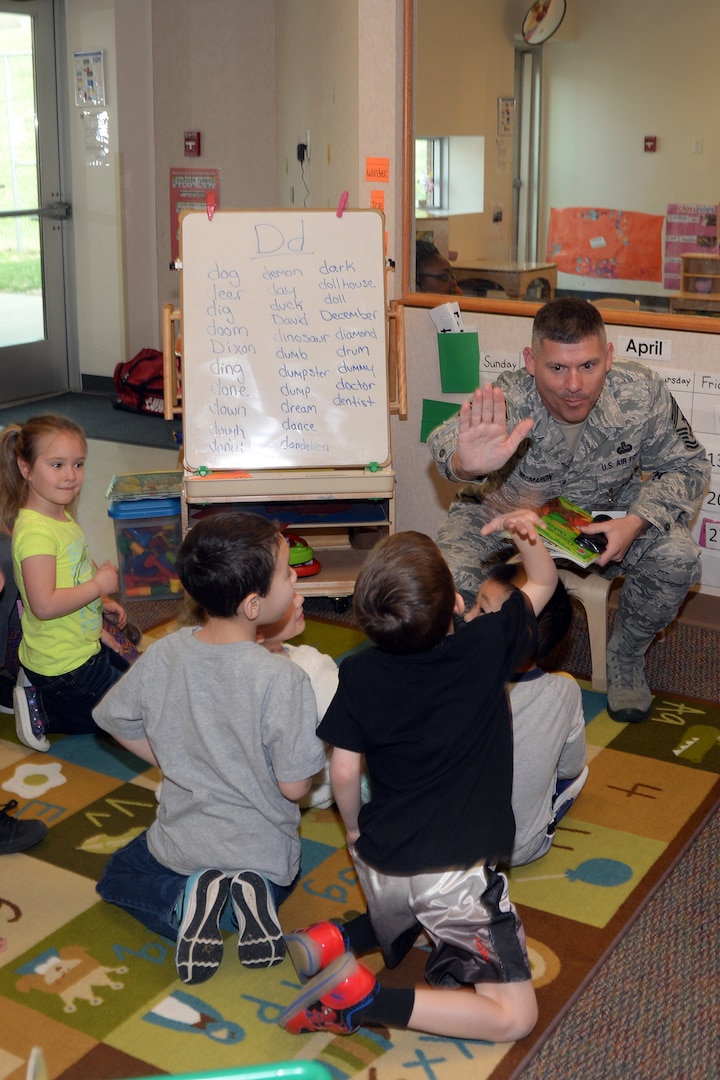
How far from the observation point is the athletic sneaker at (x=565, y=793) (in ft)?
7.27

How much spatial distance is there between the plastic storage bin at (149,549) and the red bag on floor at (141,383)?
263 centimetres

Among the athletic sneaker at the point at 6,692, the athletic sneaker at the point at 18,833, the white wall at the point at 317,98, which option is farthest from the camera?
the white wall at the point at 317,98

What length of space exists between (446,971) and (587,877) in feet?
1.59

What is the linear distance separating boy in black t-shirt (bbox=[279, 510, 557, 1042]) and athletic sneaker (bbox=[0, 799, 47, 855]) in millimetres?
707

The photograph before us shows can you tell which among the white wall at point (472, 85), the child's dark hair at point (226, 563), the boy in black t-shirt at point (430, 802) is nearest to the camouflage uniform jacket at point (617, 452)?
the child's dark hair at point (226, 563)

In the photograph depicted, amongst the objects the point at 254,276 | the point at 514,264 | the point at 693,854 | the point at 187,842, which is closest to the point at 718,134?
the point at 514,264

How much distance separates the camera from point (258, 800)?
189 centimetres

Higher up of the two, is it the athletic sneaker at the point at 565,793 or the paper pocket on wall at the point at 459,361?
the paper pocket on wall at the point at 459,361

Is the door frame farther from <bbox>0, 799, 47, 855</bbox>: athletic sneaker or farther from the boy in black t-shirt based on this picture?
the boy in black t-shirt

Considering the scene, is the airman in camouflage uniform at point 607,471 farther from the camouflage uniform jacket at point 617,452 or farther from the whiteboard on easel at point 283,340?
the whiteboard on easel at point 283,340

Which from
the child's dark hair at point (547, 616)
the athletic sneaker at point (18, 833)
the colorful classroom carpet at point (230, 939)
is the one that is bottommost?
the colorful classroom carpet at point (230, 939)

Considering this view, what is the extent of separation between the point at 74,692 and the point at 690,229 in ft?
18.9

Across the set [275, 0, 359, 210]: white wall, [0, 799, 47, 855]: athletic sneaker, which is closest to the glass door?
[275, 0, 359, 210]: white wall

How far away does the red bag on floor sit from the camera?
6.16m
